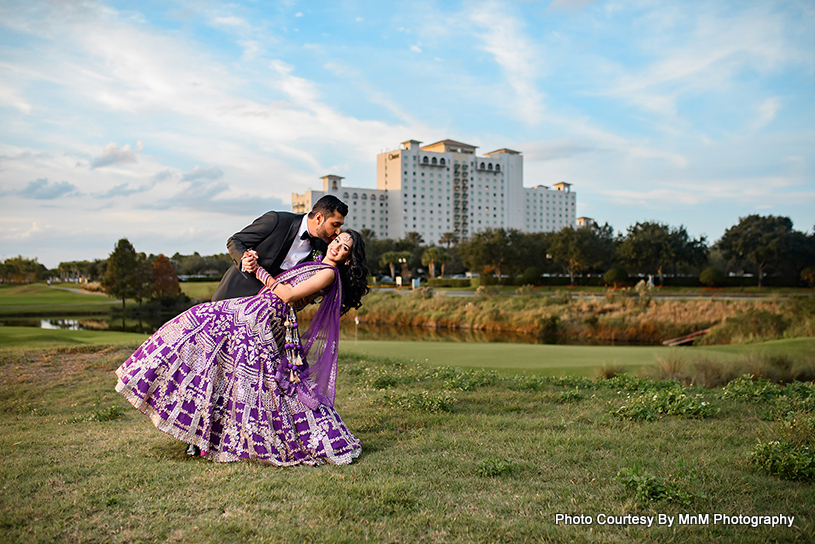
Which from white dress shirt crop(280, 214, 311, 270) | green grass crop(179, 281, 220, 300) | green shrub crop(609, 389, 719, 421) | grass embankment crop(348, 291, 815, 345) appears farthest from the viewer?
green grass crop(179, 281, 220, 300)

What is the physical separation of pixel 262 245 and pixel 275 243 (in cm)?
12

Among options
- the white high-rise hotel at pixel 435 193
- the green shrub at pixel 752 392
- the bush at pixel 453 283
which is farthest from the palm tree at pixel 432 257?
the green shrub at pixel 752 392

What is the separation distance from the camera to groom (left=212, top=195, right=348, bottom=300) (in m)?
4.66

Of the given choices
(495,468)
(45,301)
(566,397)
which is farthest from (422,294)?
(495,468)

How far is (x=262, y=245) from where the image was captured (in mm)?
4801

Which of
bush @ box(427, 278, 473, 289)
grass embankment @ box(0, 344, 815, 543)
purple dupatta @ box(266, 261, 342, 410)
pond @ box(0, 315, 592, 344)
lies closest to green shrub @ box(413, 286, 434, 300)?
pond @ box(0, 315, 592, 344)

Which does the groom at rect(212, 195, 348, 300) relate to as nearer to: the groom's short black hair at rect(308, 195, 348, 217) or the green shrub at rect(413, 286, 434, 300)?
the groom's short black hair at rect(308, 195, 348, 217)

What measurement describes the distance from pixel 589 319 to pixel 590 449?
19.4 m

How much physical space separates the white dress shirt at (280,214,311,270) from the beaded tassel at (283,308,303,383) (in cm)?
60

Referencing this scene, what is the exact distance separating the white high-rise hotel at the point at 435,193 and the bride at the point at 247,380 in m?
123

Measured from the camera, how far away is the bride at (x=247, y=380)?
4102 mm

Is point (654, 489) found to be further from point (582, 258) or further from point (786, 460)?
point (582, 258)

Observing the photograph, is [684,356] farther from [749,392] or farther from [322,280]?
[322,280]

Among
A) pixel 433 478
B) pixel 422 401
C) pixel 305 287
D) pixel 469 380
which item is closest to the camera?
pixel 433 478
